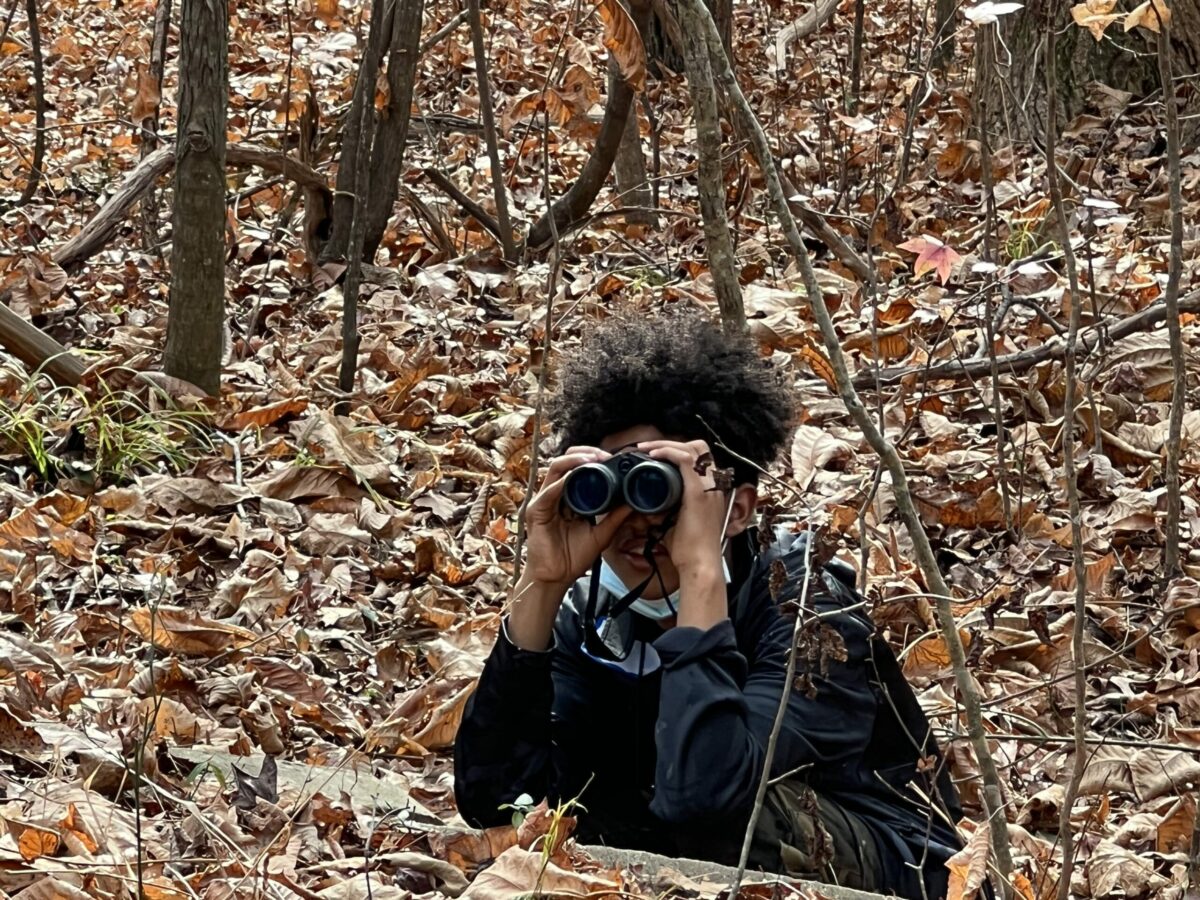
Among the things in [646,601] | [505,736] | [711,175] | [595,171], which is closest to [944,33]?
[595,171]

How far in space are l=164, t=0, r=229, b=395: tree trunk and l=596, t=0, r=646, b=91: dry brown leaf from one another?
62.8 inches

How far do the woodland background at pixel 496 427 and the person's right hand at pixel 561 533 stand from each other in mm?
430

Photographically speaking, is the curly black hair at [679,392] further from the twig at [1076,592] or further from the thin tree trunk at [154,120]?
the thin tree trunk at [154,120]

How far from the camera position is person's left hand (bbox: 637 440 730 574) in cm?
242

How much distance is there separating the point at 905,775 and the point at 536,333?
11.2ft

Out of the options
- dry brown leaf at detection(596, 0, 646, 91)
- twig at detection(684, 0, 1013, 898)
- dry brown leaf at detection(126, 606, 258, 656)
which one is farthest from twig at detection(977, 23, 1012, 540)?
dry brown leaf at detection(126, 606, 258, 656)

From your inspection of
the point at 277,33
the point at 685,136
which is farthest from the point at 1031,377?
the point at 277,33

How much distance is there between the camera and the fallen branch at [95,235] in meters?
5.12

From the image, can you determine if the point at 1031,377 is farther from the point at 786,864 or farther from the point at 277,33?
the point at 277,33

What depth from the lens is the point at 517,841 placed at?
2.35 meters

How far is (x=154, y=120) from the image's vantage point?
6582mm

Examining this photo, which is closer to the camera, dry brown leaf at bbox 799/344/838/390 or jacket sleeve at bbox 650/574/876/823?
jacket sleeve at bbox 650/574/876/823

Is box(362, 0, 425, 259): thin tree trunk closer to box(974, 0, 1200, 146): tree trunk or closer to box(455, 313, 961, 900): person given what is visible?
box(974, 0, 1200, 146): tree trunk

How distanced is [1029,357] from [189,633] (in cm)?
254
